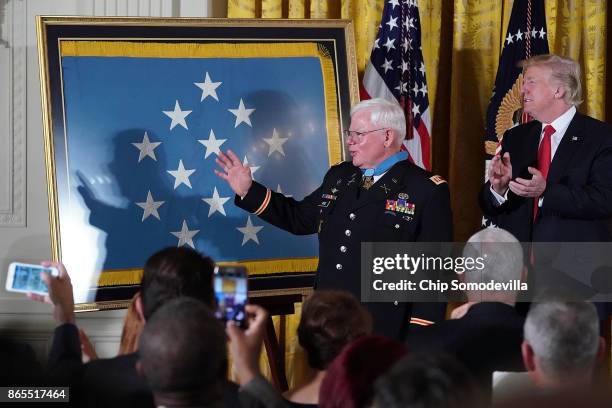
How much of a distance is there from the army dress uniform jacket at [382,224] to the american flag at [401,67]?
1.04 metres

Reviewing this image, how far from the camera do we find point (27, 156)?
5086 mm

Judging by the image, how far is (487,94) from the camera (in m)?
5.38

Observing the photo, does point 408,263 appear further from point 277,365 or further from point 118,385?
point 118,385

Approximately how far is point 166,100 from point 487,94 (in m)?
1.97

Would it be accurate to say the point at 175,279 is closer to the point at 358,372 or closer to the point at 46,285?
the point at 46,285

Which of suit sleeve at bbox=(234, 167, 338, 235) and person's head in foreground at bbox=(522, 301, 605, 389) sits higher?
suit sleeve at bbox=(234, 167, 338, 235)

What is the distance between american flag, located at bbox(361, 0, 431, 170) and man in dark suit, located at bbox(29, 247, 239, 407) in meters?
2.68

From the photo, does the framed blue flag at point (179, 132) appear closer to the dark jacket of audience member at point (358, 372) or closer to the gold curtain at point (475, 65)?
the gold curtain at point (475, 65)

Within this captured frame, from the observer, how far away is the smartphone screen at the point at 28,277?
257 centimetres

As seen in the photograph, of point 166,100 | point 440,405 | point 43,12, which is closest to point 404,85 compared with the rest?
point 166,100

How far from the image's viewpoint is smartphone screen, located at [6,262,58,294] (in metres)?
2.57

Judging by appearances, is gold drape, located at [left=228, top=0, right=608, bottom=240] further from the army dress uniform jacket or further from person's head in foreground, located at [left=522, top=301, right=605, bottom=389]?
person's head in foreground, located at [left=522, top=301, right=605, bottom=389]

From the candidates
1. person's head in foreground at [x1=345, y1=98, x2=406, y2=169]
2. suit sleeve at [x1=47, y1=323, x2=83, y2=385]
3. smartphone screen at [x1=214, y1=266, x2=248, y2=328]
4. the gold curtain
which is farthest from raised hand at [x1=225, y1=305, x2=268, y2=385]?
the gold curtain

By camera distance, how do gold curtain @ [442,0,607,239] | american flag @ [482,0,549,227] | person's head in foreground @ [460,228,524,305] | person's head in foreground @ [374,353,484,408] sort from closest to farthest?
person's head in foreground @ [374,353,484,408] → person's head in foreground @ [460,228,524,305] → american flag @ [482,0,549,227] → gold curtain @ [442,0,607,239]
